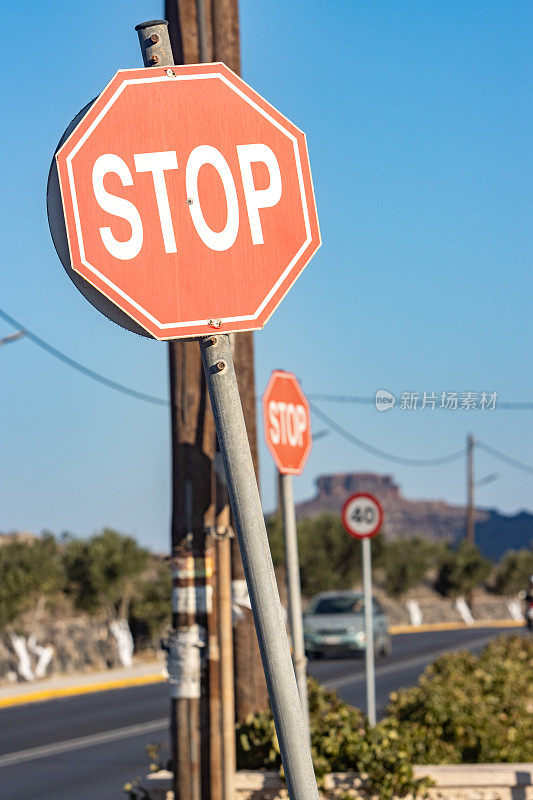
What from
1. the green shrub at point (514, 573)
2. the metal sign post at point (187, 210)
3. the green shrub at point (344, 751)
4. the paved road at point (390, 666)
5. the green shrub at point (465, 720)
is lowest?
the green shrub at point (514, 573)

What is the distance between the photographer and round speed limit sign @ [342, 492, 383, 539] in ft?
45.3

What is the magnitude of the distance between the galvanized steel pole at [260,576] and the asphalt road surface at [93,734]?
1013 cm

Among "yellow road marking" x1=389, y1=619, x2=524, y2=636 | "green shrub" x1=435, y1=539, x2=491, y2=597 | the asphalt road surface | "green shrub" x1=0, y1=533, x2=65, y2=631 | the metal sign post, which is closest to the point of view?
the metal sign post

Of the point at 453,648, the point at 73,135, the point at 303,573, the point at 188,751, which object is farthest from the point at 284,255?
the point at 303,573

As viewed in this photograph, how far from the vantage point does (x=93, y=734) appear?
56.4 ft

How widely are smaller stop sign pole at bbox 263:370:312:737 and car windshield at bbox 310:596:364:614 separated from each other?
23357 mm

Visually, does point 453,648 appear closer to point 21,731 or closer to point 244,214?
point 21,731

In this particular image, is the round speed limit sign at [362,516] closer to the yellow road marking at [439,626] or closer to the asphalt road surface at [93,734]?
the asphalt road surface at [93,734]

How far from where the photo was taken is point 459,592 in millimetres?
67500

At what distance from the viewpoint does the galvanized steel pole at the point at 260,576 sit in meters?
2.31

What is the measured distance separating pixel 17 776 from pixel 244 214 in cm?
1233

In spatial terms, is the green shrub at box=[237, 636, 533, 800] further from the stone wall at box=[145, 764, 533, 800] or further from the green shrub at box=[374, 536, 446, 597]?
the green shrub at box=[374, 536, 446, 597]

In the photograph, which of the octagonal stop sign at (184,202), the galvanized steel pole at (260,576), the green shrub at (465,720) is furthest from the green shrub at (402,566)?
the galvanized steel pole at (260,576)

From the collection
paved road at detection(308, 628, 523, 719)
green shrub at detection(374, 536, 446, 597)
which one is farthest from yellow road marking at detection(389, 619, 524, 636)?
paved road at detection(308, 628, 523, 719)
